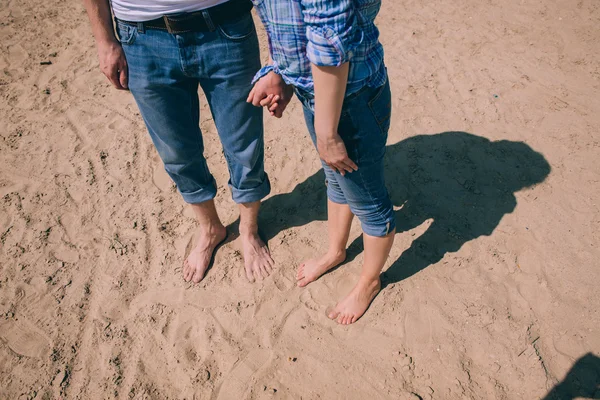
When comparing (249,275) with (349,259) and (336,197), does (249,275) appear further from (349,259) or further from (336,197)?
(336,197)

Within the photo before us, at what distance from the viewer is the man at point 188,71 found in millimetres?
1707

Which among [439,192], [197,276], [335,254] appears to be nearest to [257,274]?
[197,276]

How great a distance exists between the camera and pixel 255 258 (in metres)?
2.73

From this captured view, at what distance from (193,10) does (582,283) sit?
2.63 meters

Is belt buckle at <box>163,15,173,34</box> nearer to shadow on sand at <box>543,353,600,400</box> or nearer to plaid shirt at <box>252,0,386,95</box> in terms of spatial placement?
plaid shirt at <box>252,0,386,95</box>

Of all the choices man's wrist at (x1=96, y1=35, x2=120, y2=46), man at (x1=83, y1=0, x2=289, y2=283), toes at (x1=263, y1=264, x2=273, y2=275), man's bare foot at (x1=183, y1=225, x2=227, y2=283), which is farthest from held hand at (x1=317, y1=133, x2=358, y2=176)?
man's bare foot at (x1=183, y1=225, x2=227, y2=283)

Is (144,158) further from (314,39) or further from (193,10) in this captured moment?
(314,39)

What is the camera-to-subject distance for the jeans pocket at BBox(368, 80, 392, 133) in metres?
1.57

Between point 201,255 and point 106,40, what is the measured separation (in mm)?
1445

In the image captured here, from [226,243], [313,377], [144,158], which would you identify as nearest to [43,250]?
[144,158]

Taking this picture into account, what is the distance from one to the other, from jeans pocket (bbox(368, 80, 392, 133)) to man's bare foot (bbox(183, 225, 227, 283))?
1543 mm

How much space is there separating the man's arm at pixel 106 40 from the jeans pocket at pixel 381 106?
47.4 inches

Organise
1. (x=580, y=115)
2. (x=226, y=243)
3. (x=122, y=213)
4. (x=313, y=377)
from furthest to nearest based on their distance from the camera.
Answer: (x=580, y=115), (x=122, y=213), (x=226, y=243), (x=313, y=377)

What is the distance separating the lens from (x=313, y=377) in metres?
2.24
